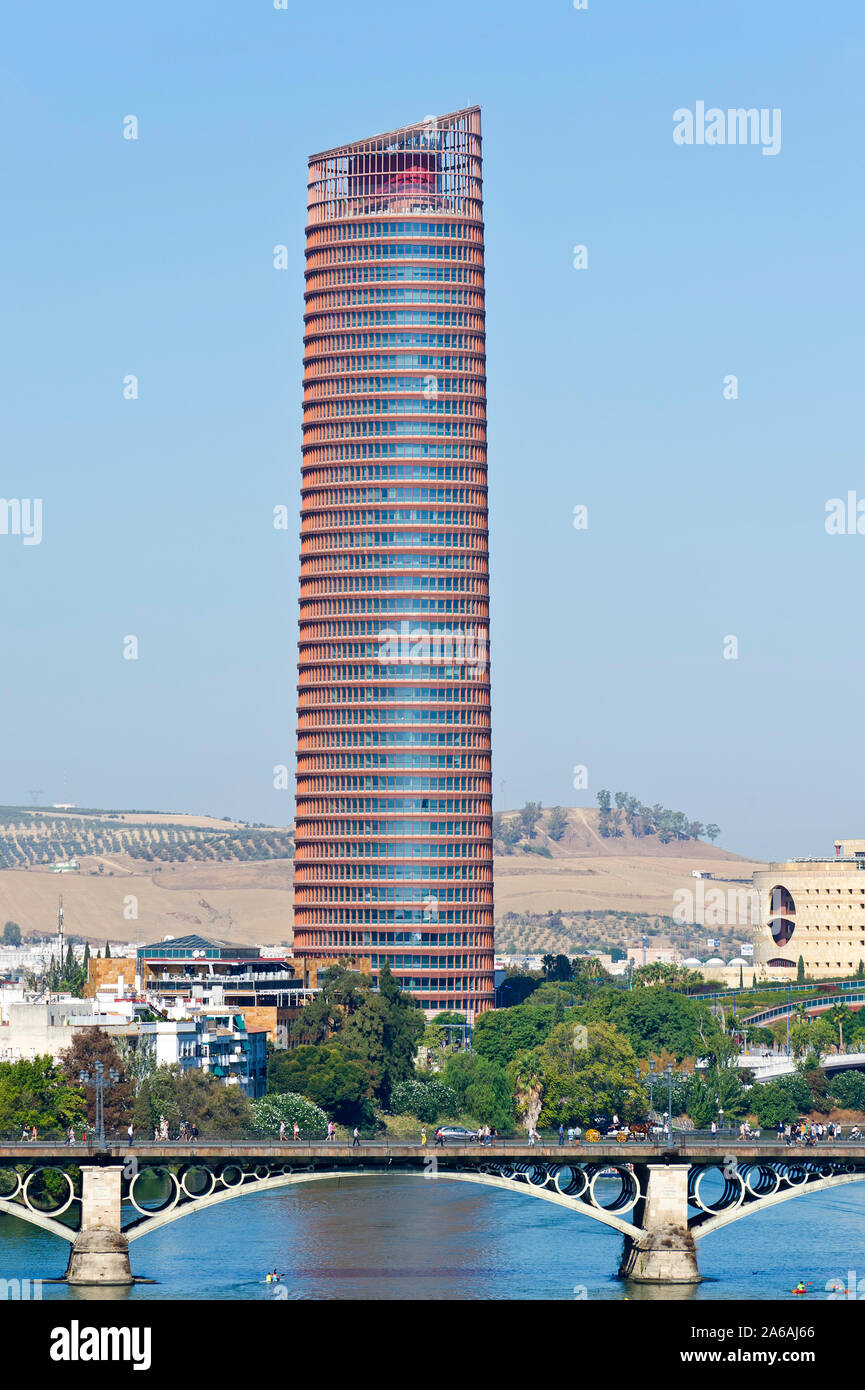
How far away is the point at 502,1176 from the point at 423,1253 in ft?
36.0

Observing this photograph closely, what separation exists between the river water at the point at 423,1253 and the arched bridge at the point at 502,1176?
2.98 m

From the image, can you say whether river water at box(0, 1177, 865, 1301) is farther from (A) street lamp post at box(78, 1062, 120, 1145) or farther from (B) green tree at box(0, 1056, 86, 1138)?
(A) street lamp post at box(78, 1062, 120, 1145)

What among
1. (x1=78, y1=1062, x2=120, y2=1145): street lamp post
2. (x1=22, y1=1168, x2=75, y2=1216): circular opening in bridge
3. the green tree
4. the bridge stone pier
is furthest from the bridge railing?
the green tree

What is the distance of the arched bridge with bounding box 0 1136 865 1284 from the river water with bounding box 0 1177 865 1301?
298 cm

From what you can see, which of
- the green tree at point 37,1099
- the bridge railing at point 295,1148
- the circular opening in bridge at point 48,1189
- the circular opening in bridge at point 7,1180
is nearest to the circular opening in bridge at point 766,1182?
the bridge railing at point 295,1148

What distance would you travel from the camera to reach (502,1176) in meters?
157

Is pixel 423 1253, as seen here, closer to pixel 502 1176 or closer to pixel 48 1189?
pixel 502 1176

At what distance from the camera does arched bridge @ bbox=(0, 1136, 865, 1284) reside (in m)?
151

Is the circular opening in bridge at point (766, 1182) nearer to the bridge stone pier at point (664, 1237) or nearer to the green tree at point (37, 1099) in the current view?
the bridge stone pier at point (664, 1237)

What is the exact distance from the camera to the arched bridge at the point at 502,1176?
151 meters

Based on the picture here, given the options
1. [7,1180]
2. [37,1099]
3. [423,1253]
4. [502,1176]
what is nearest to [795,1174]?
[502,1176]
